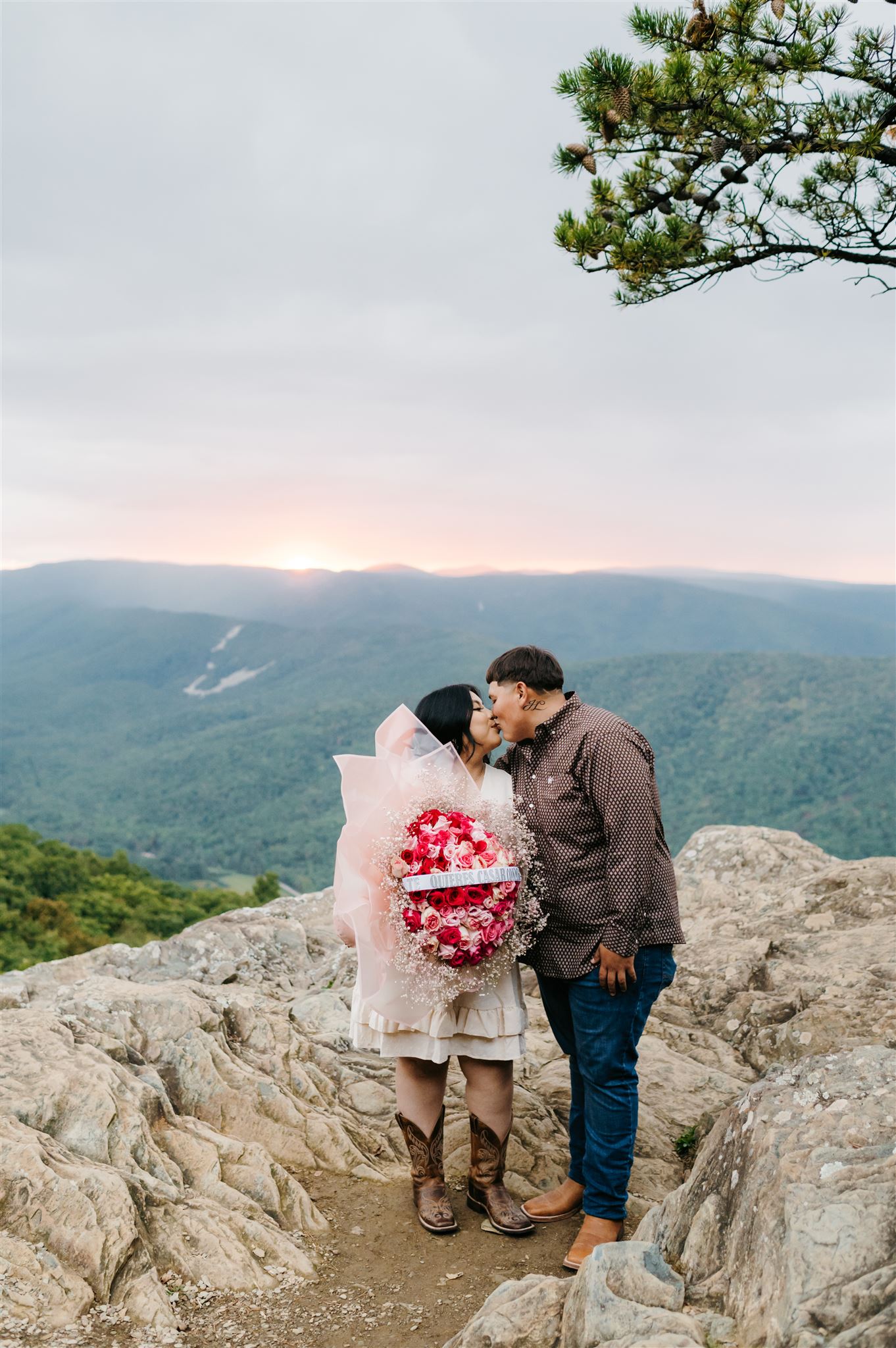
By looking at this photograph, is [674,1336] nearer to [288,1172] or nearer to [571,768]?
[571,768]

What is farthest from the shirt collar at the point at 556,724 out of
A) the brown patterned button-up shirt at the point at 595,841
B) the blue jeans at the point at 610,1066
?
the blue jeans at the point at 610,1066

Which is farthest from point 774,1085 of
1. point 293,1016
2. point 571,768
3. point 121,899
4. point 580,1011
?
point 121,899

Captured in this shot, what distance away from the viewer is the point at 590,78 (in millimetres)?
4621

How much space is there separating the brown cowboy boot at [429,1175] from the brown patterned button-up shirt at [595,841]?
42.1 inches

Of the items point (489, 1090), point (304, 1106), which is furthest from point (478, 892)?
point (304, 1106)

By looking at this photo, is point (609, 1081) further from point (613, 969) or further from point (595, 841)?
point (595, 841)

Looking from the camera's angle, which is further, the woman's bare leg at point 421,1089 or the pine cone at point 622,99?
the pine cone at point 622,99

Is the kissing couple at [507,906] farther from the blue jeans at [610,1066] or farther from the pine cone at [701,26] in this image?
the pine cone at [701,26]

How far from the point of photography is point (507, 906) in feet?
12.6

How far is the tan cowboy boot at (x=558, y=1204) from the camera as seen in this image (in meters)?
4.34

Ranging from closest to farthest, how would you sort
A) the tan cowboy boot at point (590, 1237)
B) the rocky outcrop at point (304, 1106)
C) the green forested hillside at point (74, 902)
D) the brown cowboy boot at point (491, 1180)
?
the rocky outcrop at point (304, 1106), the tan cowboy boot at point (590, 1237), the brown cowboy boot at point (491, 1180), the green forested hillside at point (74, 902)

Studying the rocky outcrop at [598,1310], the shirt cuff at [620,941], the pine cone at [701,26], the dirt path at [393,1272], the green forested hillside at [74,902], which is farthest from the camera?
the green forested hillside at [74,902]

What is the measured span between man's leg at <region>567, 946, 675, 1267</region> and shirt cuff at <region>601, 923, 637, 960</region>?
0.75 feet

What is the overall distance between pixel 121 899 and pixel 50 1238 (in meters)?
28.1
